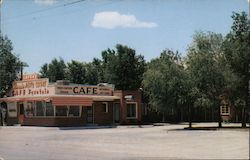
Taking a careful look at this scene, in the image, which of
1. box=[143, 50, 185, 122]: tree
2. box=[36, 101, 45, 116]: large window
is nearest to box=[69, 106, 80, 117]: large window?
box=[36, 101, 45, 116]: large window

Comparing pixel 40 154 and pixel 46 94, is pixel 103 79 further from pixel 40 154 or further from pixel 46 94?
pixel 40 154

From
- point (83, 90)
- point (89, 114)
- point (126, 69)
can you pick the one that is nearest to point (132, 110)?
point (89, 114)

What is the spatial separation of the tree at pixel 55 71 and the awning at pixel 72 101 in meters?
Answer: 36.2

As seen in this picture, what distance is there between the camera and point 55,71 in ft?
256

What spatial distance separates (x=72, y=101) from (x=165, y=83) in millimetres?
9431

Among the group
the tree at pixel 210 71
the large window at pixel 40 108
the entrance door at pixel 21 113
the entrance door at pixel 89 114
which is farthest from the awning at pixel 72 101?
the tree at pixel 210 71

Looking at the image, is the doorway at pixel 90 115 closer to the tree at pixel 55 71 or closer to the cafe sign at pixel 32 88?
the cafe sign at pixel 32 88

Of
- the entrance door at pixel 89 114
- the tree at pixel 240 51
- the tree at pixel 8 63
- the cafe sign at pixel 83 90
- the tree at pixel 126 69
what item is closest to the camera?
the tree at pixel 240 51

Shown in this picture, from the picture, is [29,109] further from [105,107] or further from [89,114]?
[105,107]

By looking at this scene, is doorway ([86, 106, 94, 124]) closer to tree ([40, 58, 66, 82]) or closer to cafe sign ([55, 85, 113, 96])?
cafe sign ([55, 85, 113, 96])

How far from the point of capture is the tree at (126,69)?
71.1m

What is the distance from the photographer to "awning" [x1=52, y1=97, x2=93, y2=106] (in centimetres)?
3972

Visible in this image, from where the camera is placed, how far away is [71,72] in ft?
256

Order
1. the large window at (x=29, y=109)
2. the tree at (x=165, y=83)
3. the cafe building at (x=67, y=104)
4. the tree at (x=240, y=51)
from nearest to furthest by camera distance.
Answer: the tree at (x=240, y=51)
the tree at (x=165, y=83)
the cafe building at (x=67, y=104)
the large window at (x=29, y=109)
